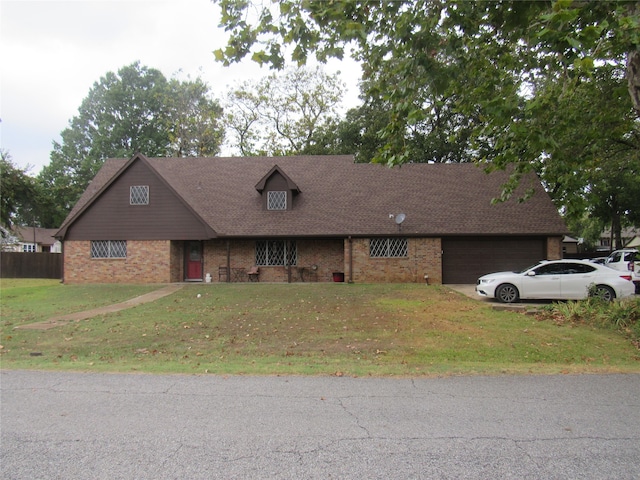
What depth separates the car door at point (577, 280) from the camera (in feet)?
43.0

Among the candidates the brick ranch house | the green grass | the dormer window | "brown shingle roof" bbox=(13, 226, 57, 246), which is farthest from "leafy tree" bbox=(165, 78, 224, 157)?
the green grass

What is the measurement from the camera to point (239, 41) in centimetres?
721

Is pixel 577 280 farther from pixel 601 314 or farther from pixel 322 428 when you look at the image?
pixel 322 428

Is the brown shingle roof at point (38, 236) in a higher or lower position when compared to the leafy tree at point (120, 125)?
lower

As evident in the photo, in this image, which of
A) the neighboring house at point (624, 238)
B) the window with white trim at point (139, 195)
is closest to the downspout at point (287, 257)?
the window with white trim at point (139, 195)

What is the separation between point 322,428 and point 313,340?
465 centimetres

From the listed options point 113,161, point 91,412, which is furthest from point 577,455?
point 113,161

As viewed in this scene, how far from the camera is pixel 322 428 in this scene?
4121 mm

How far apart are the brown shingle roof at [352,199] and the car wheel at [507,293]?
6.65 metres

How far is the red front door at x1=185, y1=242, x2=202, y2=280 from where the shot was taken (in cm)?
2188

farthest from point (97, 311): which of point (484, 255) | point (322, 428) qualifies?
point (484, 255)

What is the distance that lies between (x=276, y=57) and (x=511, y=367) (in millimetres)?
6155

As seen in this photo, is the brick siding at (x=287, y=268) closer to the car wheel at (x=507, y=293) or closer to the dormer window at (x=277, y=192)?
the dormer window at (x=277, y=192)

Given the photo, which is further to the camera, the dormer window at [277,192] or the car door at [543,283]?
the dormer window at [277,192]
